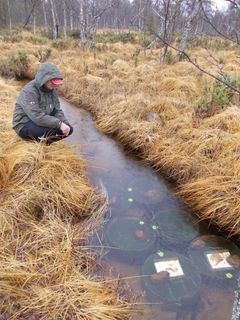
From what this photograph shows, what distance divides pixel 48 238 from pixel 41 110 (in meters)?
1.58

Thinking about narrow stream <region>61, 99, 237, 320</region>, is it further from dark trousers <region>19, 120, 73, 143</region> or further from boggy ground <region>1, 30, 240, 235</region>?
dark trousers <region>19, 120, 73, 143</region>

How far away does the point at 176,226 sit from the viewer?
10.6 feet

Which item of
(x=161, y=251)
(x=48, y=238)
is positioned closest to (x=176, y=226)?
(x=161, y=251)

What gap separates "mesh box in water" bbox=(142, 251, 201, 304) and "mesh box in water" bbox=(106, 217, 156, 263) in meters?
0.12

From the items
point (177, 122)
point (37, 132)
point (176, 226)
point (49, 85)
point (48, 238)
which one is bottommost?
point (176, 226)

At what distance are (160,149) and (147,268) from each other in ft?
6.92

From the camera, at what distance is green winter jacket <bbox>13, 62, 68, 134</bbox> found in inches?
131

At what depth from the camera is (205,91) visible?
588 cm

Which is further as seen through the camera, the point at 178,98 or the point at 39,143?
the point at 178,98

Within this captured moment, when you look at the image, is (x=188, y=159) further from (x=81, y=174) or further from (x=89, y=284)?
(x=89, y=284)

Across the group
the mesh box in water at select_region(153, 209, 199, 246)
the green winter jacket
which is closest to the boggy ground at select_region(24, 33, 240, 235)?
the mesh box in water at select_region(153, 209, 199, 246)

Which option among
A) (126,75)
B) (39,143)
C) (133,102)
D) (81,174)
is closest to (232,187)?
(81,174)

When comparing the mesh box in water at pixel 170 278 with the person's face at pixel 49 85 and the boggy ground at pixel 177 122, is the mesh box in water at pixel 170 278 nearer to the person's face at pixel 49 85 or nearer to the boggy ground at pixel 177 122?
the boggy ground at pixel 177 122

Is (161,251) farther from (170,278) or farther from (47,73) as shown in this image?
(47,73)
